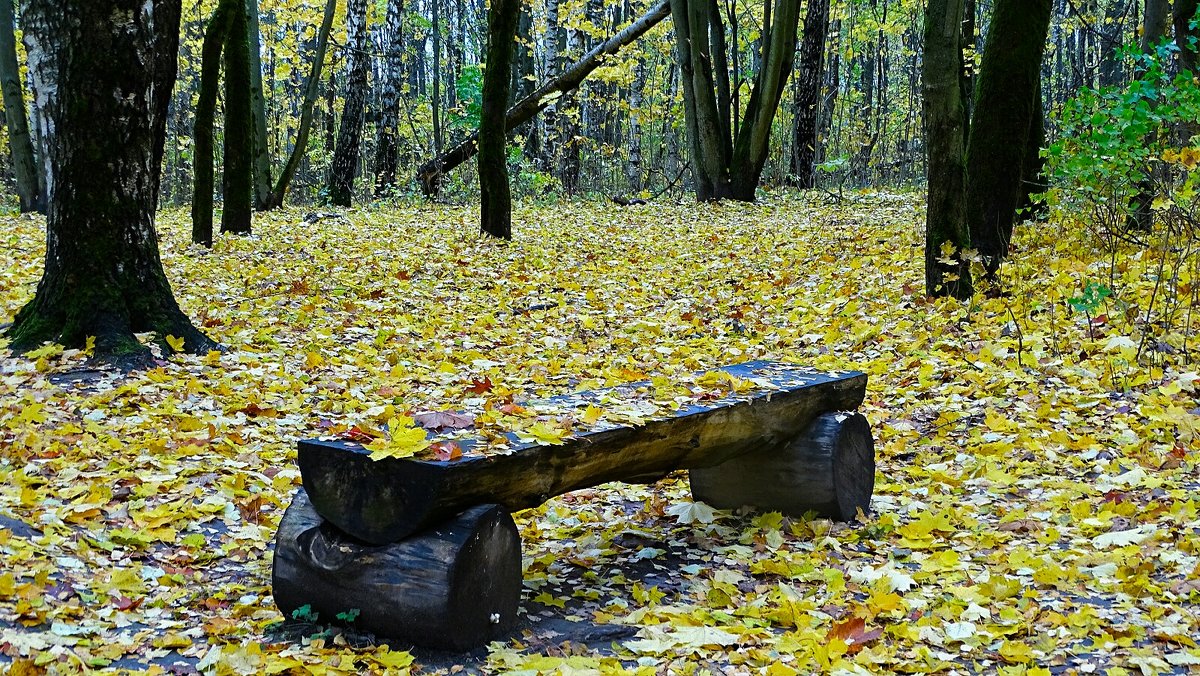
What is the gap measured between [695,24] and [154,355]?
1032 cm

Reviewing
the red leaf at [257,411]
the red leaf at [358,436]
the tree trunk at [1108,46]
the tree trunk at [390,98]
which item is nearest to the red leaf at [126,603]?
the red leaf at [358,436]

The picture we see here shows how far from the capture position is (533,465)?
3.03 m

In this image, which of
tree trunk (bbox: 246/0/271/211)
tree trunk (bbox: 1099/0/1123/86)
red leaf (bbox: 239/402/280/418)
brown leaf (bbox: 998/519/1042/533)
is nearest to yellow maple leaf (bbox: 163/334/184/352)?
red leaf (bbox: 239/402/280/418)

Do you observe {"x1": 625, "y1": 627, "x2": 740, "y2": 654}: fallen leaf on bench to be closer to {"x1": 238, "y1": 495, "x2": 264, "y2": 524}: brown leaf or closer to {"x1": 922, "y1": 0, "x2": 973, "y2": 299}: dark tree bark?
{"x1": 238, "y1": 495, "x2": 264, "y2": 524}: brown leaf

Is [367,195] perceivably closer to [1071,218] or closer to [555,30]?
[555,30]

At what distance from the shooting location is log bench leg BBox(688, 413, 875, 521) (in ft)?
13.6

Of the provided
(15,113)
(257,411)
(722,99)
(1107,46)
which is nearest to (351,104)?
(15,113)

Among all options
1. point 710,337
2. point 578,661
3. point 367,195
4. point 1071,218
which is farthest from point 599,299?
point 367,195

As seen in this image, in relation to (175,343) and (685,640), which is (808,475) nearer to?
(685,640)

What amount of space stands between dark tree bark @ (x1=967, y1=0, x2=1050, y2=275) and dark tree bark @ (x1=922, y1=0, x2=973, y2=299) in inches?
11.2

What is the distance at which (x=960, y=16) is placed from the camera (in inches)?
273

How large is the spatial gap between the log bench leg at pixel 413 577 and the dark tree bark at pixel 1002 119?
5517 mm

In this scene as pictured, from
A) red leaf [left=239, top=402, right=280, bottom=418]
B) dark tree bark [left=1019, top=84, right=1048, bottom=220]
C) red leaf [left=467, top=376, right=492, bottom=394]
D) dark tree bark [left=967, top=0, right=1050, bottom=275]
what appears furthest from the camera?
dark tree bark [left=1019, top=84, right=1048, bottom=220]

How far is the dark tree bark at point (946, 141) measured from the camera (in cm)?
700
